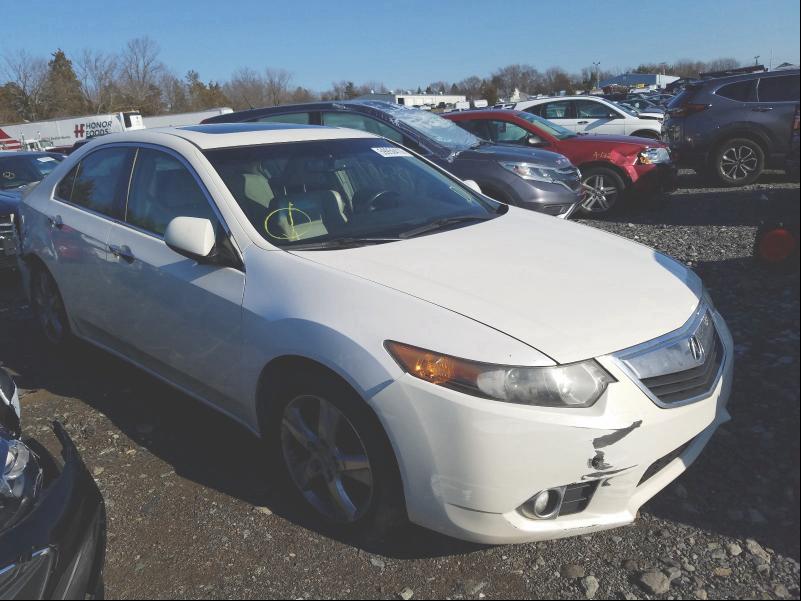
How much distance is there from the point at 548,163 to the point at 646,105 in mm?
22696

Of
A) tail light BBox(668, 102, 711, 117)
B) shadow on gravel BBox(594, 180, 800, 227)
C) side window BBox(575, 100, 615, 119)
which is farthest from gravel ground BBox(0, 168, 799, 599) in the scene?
side window BBox(575, 100, 615, 119)

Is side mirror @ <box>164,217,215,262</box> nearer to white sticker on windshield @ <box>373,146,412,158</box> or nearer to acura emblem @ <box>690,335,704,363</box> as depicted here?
white sticker on windshield @ <box>373,146,412,158</box>

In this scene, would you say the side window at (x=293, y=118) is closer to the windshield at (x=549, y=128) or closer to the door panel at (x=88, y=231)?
the windshield at (x=549, y=128)

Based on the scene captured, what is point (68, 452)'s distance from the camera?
8.22 feet

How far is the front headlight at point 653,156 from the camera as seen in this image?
Answer: 29.2 ft

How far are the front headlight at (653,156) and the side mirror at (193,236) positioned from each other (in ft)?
24.2

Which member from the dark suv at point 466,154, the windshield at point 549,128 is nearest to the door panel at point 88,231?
the dark suv at point 466,154

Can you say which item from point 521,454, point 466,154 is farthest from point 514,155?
point 521,454

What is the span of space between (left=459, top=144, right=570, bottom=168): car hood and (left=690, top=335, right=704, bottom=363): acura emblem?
5189 millimetres

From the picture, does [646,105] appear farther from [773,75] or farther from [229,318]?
[229,318]

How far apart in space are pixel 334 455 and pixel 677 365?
1297mm

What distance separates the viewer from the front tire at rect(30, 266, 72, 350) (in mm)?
4469

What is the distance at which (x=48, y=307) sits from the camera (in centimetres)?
467

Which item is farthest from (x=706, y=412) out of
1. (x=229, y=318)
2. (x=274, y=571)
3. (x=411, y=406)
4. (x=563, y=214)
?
(x=563, y=214)
